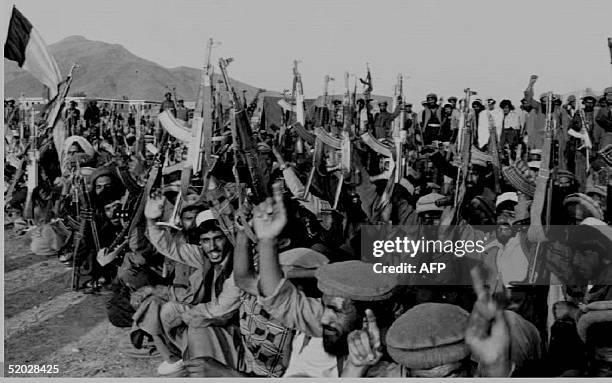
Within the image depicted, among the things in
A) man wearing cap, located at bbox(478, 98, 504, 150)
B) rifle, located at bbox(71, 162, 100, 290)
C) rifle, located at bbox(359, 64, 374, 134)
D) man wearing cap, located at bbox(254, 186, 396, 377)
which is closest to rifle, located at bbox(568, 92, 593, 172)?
man wearing cap, located at bbox(478, 98, 504, 150)

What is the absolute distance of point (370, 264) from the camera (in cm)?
435

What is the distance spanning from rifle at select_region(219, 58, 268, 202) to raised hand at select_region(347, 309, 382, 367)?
39.7 inches

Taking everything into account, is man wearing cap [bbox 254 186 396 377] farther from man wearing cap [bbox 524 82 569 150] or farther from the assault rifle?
man wearing cap [bbox 524 82 569 150]

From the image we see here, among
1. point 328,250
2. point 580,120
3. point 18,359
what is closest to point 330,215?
point 328,250

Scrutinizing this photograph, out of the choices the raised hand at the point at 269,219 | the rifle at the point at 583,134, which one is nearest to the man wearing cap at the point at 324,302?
the raised hand at the point at 269,219

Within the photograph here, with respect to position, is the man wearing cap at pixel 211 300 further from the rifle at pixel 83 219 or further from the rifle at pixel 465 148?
the rifle at pixel 83 219

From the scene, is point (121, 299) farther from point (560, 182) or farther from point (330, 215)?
point (560, 182)

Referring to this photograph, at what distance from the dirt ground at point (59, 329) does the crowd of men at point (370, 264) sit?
17 cm

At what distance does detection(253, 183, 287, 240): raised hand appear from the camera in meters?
4.14

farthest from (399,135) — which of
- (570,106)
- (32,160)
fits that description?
(32,160)

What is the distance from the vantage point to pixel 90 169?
622 cm

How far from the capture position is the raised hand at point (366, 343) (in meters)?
4.08

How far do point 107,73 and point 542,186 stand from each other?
8.99 feet

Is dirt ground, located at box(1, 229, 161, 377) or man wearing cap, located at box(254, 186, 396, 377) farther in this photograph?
dirt ground, located at box(1, 229, 161, 377)
